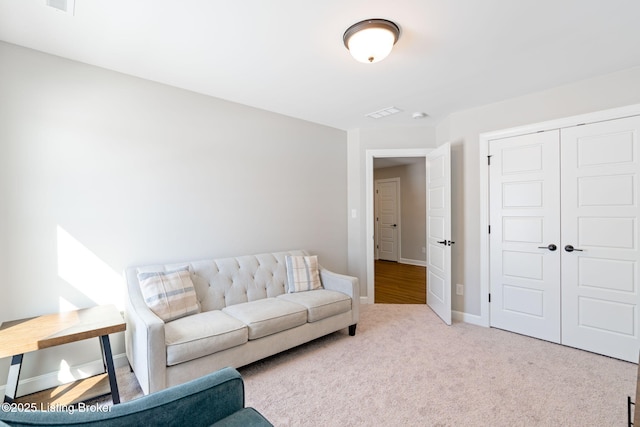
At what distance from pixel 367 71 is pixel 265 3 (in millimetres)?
1067

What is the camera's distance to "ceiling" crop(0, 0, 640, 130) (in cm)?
175

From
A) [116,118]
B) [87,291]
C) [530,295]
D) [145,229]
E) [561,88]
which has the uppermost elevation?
[561,88]

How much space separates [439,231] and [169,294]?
2.90 m

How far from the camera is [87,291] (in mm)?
2332

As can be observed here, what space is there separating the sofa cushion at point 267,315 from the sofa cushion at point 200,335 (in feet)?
0.24

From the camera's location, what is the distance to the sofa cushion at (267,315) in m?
2.34

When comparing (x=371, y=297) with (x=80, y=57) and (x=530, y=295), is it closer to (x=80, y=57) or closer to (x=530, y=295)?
(x=530, y=295)

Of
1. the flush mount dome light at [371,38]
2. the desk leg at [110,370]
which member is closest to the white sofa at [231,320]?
the desk leg at [110,370]

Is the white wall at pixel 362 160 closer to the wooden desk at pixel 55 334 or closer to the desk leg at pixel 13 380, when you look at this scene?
the wooden desk at pixel 55 334

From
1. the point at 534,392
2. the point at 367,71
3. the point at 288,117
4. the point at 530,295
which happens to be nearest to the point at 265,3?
the point at 367,71

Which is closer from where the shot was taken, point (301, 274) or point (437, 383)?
point (437, 383)

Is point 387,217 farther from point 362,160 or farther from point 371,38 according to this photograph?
point 371,38

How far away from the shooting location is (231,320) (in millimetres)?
2309

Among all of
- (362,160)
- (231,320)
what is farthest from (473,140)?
(231,320)
